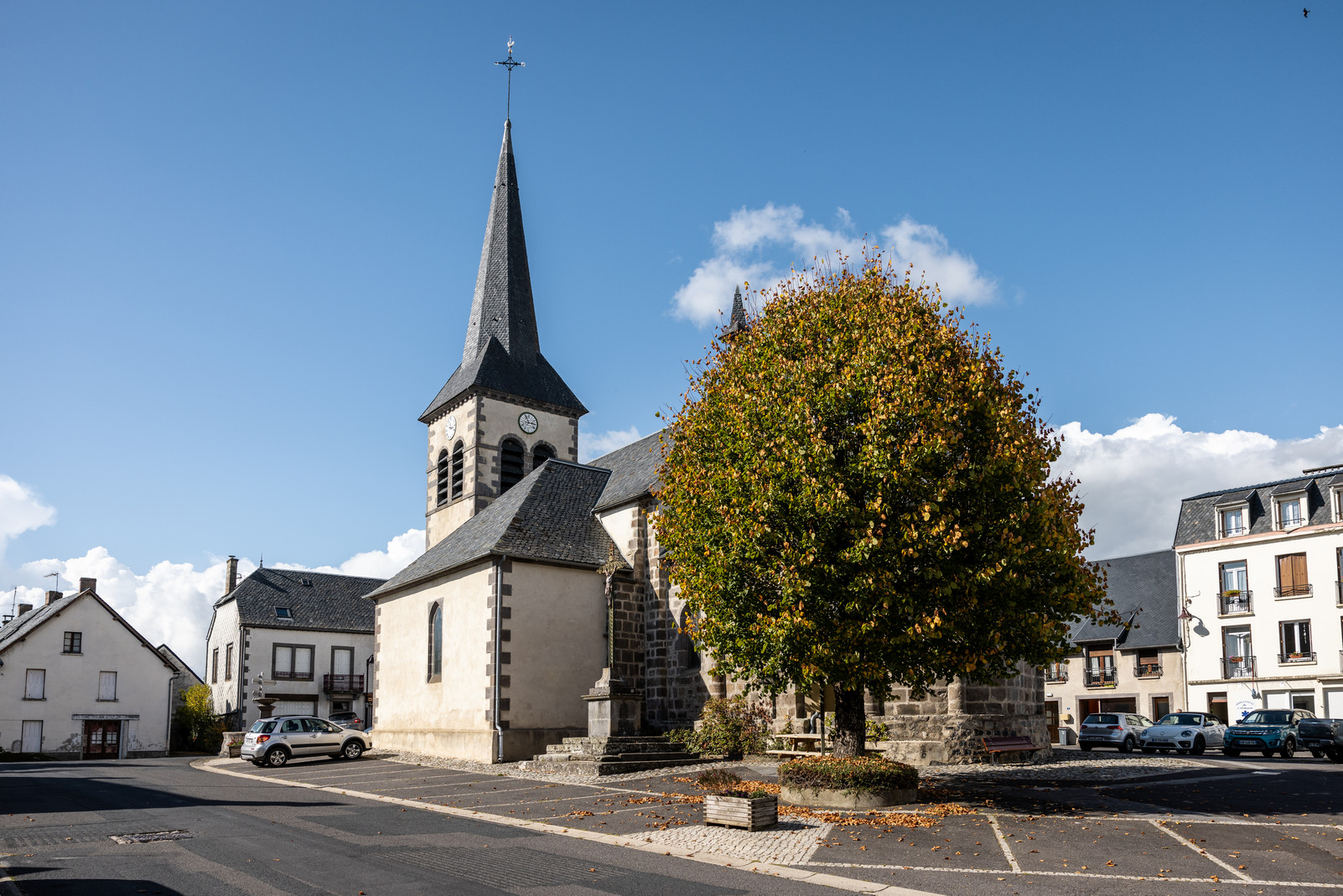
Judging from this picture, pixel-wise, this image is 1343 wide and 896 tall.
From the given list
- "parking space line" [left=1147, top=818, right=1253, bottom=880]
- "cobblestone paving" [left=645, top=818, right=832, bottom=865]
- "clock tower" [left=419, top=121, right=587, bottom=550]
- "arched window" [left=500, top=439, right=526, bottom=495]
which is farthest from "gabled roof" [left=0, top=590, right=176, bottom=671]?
"parking space line" [left=1147, top=818, right=1253, bottom=880]

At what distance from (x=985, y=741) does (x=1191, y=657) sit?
28.8 meters

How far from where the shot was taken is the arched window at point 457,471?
1469 inches

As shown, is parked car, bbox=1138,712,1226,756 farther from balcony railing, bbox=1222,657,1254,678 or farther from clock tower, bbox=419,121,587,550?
clock tower, bbox=419,121,587,550

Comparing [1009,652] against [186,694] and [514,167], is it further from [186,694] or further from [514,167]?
[186,694]

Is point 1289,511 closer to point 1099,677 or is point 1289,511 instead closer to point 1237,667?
point 1237,667

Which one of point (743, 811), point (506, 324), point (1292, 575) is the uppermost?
point (506, 324)

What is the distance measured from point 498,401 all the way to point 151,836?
26366mm

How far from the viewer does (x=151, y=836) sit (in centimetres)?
1158

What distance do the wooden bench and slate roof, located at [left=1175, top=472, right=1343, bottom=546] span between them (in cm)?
2736

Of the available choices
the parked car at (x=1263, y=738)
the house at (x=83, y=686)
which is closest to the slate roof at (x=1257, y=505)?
the parked car at (x=1263, y=738)

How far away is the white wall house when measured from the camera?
39281mm

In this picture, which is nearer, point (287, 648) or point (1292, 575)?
point (1292, 575)

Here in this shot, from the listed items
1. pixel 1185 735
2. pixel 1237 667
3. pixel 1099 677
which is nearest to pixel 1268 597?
pixel 1237 667

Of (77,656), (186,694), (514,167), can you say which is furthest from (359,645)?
(514,167)
